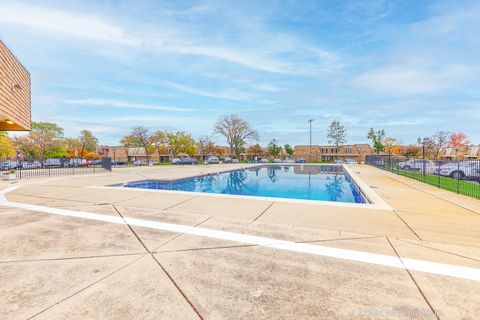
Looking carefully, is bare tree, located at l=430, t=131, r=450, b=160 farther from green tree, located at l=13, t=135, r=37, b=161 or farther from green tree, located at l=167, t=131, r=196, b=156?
green tree, located at l=13, t=135, r=37, b=161

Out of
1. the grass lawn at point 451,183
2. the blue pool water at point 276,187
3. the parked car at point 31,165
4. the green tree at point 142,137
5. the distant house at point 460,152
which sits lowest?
the blue pool water at point 276,187

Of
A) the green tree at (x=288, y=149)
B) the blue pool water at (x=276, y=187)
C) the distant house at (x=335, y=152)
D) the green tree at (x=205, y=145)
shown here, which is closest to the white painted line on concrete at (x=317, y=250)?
the blue pool water at (x=276, y=187)

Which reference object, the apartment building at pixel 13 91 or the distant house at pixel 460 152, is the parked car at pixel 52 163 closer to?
the apartment building at pixel 13 91

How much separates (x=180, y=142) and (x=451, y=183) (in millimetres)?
53639

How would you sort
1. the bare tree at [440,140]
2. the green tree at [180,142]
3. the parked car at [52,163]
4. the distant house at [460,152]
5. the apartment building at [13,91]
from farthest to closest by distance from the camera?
the green tree at [180,142] → the bare tree at [440,140] → the distant house at [460,152] → the parked car at [52,163] → the apartment building at [13,91]

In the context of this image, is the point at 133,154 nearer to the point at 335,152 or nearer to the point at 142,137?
the point at 142,137

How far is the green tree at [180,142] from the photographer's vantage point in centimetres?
5669

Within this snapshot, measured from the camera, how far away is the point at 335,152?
71.5 meters

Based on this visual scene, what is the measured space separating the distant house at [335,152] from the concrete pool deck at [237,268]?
67169 millimetres

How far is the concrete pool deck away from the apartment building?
6882 mm

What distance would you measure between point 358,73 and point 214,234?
40210 millimetres

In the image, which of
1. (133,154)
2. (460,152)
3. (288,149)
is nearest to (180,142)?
(133,154)

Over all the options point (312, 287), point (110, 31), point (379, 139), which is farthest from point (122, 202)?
point (379, 139)

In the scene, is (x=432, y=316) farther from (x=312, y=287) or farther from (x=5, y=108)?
(x=5, y=108)
